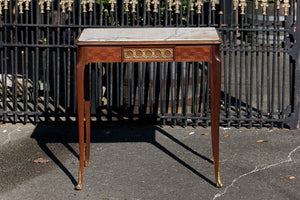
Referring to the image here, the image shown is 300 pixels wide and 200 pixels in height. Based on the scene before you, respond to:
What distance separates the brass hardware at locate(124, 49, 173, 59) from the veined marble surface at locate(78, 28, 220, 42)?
0.29 ft

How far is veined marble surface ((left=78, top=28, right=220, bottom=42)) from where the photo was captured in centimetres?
498

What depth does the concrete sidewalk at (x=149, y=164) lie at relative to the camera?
5062 mm

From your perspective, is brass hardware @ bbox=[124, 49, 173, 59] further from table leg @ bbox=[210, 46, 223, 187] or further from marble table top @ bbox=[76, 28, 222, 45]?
table leg @ bbox=[210, 46, 223, 187]

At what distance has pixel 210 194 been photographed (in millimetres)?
4996

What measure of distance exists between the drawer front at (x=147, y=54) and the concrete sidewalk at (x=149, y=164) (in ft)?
3.89

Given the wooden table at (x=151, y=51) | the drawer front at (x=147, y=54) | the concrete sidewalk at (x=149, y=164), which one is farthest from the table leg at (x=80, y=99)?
the drawer front at (x=147, y=54)

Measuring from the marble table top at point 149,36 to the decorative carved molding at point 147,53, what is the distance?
79 mm

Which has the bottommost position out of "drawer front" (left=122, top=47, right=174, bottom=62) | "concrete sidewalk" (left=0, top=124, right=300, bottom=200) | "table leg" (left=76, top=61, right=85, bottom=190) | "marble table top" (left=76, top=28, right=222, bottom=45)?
"concrete sidewalk" (left=0, top=124, right=300, bottom=200)

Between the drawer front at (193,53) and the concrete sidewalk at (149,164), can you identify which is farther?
the concrete sidewalk at (149,164)

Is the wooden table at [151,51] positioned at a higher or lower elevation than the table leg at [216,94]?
higher

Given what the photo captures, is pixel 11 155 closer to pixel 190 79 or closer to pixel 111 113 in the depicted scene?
pixel 111 113

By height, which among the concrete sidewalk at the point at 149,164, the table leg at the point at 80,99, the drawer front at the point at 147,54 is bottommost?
the concrete sidewalk at the point at 149,164

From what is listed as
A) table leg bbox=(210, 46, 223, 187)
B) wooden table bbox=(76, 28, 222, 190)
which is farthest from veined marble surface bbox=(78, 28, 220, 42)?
table leg bbox=(210, 46, 223, 187)

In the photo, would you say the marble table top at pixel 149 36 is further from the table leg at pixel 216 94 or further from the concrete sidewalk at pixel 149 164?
the concrete sidewalk at pixel 149 164
